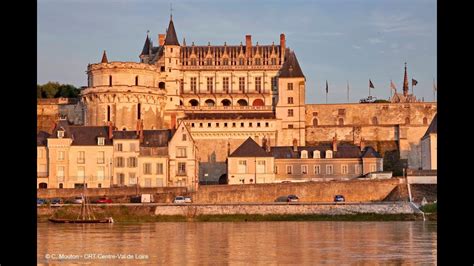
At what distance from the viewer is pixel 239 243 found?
28.8 m

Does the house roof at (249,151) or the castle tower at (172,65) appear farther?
the castle tower at (172,65)

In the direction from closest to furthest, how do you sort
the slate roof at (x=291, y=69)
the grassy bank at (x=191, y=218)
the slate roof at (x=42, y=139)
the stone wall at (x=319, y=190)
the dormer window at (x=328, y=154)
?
the grassy bank at (x=191, y=218) < the stone wall at (x=319, y=190) < the slate roof at (x=42, y=139) < the dormer window at (x=328, y=154) < the slate roof at (x=291, y=69)

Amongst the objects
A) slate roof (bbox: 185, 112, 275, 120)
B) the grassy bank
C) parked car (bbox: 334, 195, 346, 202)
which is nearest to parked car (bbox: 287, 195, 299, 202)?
parked car (bbox: 334, 195, 346, 202)

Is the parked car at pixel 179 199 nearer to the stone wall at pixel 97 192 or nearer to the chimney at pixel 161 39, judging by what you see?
the stone wall at pixel 97 192

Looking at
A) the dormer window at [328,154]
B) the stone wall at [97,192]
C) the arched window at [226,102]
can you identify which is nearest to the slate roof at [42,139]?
the stone wall at [97,192]

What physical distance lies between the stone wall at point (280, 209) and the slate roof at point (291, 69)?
29374 mm

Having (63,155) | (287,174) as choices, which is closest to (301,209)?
(287,174)

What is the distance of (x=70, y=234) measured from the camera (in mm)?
34031

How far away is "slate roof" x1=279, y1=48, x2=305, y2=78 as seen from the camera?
74.2m

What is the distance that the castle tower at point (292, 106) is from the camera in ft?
237

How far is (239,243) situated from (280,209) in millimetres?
16914

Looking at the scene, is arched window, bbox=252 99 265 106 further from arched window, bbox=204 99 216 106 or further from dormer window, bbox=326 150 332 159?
dormer window, bbox=326 150 332 159
